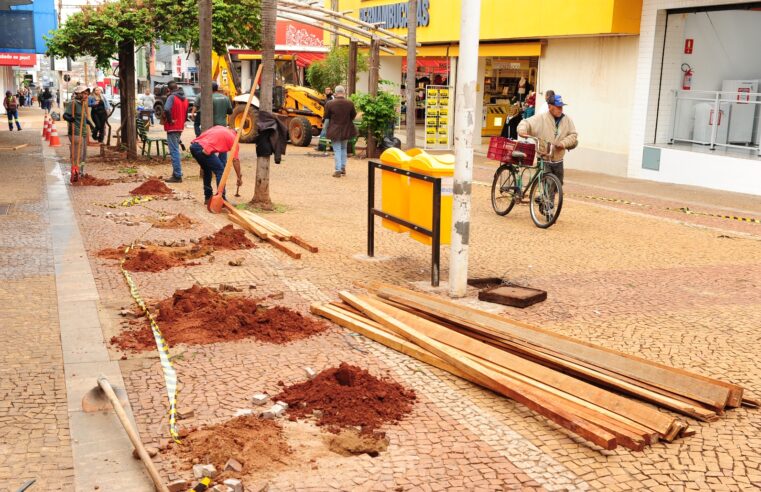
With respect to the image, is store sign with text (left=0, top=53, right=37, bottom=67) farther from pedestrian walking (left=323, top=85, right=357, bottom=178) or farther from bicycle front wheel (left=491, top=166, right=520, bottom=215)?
bicycle front wheel (left=491, top=166, right=520, bottom=215)

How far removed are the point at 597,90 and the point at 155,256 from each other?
14050 mm

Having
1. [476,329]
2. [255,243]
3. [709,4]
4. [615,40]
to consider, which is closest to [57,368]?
[476,329]

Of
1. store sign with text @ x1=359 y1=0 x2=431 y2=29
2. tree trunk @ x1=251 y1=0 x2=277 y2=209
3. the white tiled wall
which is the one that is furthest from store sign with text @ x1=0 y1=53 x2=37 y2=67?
tree trunk @ x1=251 y1=0 x2=277 y2=209

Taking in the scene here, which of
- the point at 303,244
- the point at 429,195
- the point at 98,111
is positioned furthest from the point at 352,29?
the point at 429,195

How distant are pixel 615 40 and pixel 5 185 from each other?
13338 millimetres

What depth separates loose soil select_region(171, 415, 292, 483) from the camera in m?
4.34

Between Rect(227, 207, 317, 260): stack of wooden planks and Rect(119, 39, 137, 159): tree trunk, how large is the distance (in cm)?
963

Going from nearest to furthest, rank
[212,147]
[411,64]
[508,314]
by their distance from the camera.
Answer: [508,314], [212,147], [411,64]

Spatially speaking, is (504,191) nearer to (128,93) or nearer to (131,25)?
(131,25)

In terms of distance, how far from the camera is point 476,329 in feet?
20.2

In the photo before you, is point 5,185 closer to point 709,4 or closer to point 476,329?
point 476,329

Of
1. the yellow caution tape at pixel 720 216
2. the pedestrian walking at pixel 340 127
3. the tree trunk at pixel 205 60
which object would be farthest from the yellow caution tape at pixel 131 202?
the yellow caution tape at pixel 720 216

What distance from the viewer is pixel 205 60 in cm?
1579

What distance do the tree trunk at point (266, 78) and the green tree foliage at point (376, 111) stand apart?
330 inches
